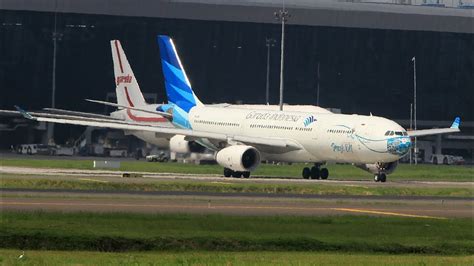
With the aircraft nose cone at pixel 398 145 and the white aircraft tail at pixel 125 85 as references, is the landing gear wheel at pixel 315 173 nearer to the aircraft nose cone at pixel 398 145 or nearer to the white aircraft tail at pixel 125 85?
the aircraft nose cone at pixel 398 145

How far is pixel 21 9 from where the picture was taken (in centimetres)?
13400

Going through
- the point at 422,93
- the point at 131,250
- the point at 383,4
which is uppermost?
the point at 383,4

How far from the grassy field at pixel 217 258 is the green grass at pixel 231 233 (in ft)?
3.49

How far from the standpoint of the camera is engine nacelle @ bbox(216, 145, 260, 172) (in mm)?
72562

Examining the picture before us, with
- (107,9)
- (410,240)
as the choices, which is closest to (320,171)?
(410,240)

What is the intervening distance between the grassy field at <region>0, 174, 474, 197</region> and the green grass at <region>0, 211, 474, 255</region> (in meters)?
15.7

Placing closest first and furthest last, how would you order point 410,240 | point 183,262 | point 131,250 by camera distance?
point 183,262 < point 131,250 < point 410,240

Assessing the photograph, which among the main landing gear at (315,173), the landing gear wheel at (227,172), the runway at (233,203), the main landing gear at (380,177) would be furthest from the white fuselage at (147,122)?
the runway at (233,203)

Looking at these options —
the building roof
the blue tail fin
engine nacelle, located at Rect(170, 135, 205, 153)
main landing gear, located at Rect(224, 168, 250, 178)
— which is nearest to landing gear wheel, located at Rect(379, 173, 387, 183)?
main landing gear, located at Rect(224, 168, 250, 178)

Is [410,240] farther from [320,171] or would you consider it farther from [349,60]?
[349,60]

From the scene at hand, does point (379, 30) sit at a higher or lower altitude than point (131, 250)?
higher

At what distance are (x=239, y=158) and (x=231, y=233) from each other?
1468 inches

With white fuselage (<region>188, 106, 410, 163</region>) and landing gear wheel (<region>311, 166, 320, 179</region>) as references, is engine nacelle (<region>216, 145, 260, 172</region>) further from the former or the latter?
landing gear wheel (<region>311, 166, 320, 179</region>)

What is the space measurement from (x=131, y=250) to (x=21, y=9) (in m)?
106
